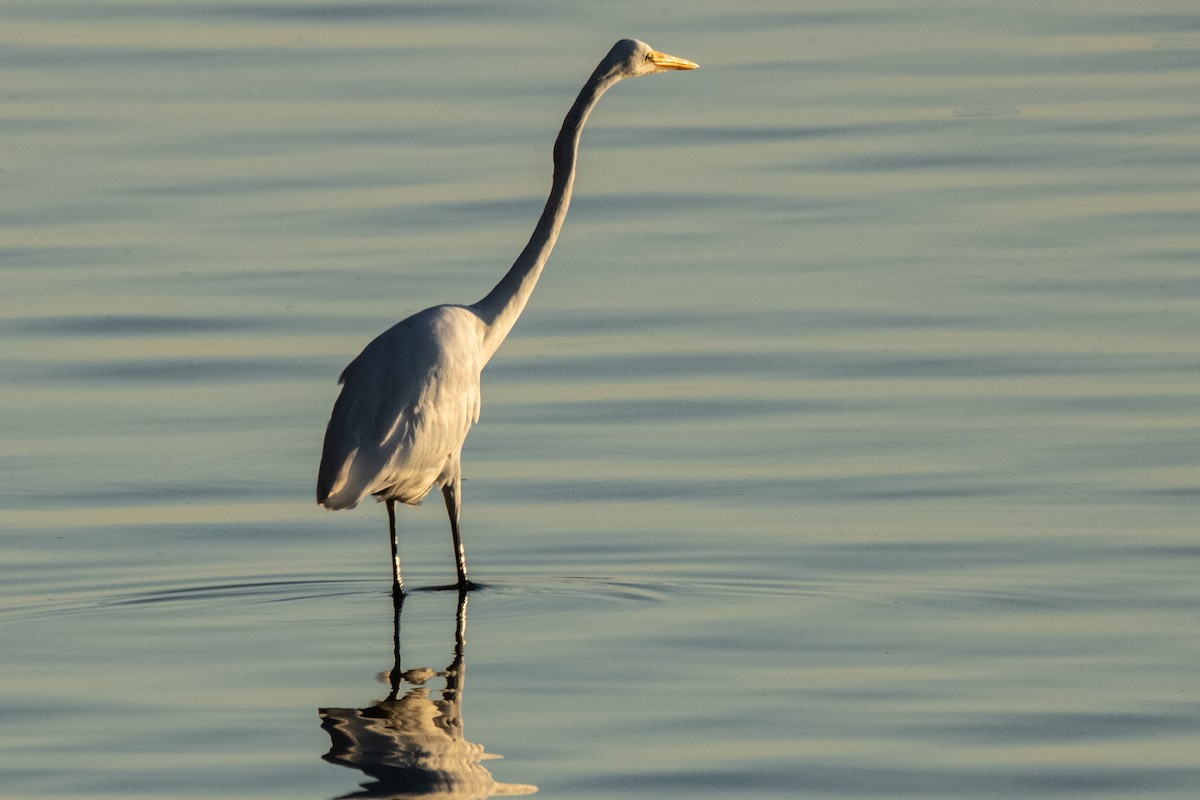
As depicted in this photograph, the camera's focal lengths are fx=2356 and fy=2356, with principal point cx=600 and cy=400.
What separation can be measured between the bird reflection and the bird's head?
3.59 m

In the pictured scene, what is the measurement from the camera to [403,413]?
10266mm

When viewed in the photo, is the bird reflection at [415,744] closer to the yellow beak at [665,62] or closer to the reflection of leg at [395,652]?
the reflection of leg at [395,652]

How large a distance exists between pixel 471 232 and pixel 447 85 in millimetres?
4250

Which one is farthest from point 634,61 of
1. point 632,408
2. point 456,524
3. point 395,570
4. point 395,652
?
point 395,652

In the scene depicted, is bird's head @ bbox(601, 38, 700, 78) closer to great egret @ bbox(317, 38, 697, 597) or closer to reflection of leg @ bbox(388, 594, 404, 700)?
great egret @ bbox(317, 38, 697, 597)

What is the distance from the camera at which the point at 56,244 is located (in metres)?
16.2

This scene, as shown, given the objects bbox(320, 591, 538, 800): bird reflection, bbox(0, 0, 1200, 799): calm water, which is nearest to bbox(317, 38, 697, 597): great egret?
bbox(0, 0, 1200, 799): calm water

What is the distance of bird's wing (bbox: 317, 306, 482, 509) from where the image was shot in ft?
33.0

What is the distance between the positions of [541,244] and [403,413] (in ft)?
5.06

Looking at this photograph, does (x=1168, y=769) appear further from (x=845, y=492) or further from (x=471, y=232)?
(x=471, y=232)

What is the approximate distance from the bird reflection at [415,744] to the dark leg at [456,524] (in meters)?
1.15

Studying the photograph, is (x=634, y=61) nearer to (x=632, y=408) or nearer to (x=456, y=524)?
(x=632, y=408)

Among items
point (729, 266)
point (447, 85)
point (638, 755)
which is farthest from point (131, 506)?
point (447, 85)

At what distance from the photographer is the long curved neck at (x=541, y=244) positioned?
11.3 meters
